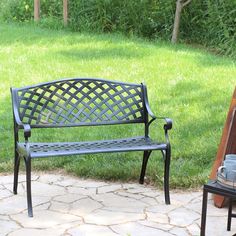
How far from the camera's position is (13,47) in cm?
1052

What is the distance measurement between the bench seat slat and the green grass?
469 millimetres

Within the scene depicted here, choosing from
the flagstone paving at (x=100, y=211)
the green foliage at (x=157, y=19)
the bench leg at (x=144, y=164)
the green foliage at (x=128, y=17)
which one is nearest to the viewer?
the flagstone paving at (x=100, y=211)

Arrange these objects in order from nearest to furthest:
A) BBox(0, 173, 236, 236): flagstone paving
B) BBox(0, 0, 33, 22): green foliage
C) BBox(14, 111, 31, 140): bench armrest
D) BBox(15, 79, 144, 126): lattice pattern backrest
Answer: BBox(0, 173, 236, 236): flagstone paving
BBox(14, 111, 31, 140): bench armrest
BBox(15, 79, 144, 126): lattice pattern backrest
BBox(0, 0, 33, 22): green foliage

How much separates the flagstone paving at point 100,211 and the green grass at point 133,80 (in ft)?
0.92

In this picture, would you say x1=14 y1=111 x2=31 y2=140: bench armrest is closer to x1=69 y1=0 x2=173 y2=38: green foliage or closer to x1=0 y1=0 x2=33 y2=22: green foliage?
x1=69 y1=0 x2=173 y2=38: green foliage

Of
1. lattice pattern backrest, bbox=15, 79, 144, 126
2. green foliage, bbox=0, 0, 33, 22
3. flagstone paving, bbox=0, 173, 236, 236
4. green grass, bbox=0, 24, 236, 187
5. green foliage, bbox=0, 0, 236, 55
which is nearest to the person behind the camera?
flagstone paving, bbox=0, 173, 236, 236

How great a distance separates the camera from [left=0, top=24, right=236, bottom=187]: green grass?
5816mm

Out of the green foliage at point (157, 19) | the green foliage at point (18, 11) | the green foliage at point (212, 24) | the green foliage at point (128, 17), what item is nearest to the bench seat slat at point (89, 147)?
the green foliage at point (212, 24)

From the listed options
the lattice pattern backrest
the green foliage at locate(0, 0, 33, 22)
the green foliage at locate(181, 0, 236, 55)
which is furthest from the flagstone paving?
the green foliage at locate(0, 0, 33, 22)

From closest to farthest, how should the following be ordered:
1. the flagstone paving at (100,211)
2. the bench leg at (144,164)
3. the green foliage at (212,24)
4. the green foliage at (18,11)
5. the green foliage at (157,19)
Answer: the flagstone paving at (100,211) < the bench leg at (144,164) < the green foliage at (212,24) < the green foliage at (157,19) < the green foliage at (18,11)

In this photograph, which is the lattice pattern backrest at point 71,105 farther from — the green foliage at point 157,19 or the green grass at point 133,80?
the green foliage at point 157,19

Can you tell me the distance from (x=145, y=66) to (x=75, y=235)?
196 inches

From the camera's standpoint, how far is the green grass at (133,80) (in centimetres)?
582

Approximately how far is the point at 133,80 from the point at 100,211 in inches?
151
